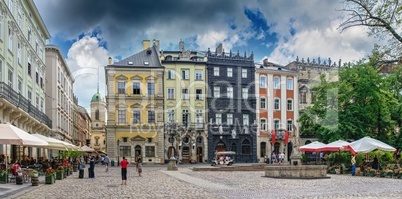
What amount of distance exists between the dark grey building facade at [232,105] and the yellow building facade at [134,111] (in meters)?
7.13

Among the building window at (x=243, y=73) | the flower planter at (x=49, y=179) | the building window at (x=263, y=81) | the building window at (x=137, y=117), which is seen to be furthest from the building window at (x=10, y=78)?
the building window at (x=263, y=81)

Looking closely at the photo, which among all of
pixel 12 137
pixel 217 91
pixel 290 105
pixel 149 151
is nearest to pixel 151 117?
pixel 149 151

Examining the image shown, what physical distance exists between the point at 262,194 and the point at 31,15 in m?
30.9

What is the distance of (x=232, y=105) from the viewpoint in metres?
62.7

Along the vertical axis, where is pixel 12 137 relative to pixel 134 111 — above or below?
below

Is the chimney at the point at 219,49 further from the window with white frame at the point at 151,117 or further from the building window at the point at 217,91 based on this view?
the window with white frame at the point at 151,117

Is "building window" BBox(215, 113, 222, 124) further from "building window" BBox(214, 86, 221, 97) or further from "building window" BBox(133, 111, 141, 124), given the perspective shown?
"building window" BBox(133, 111, 141, 124)

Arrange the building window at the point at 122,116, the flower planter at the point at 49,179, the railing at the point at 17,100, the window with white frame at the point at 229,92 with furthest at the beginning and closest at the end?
the window with white frame at the point at 229,92
the building window at the point at 122,116
the railing at the point at 17,100
the flower planter at the point at 49,179

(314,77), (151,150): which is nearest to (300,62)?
(314,77)

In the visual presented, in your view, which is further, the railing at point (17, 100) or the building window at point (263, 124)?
the building window at point (263, 124)

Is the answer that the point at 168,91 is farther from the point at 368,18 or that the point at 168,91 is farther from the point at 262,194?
the point at 368,18

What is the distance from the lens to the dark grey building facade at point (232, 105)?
61.4 meters

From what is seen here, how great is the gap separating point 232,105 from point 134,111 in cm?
1344

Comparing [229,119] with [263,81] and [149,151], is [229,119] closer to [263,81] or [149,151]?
[263,81]
